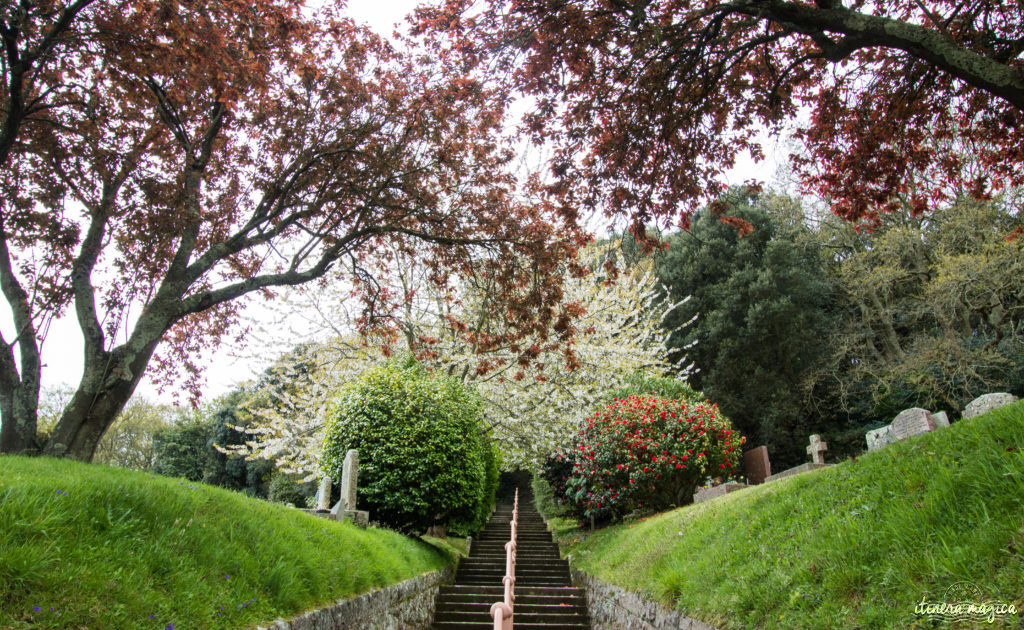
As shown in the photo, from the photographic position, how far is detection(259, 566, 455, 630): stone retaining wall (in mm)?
4656

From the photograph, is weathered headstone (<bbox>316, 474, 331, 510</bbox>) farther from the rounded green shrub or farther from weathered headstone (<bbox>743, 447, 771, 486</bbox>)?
weathered headstone (<bbox>743, 447, 771, 486</bbox>)

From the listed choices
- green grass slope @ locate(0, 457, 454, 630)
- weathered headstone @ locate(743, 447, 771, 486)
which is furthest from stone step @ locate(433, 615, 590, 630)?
weathered headstone @ locate(743, 447, 771, 486)

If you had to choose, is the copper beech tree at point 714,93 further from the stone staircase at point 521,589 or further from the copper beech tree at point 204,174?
the stone staircase at point 521,589

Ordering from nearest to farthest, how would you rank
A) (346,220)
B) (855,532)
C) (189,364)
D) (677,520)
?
(855,532), (346,220), (189,364), (677,520)

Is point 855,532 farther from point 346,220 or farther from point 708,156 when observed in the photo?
point 346,220

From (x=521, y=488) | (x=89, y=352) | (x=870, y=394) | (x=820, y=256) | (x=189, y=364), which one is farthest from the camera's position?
(x=521, y=488)

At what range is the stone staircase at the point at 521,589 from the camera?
9.13m

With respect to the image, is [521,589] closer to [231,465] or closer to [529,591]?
[529,591]

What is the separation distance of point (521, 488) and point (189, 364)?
84.2 feet

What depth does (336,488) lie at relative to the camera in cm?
1131

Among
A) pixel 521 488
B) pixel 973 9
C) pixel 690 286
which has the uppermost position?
pixel 690 286

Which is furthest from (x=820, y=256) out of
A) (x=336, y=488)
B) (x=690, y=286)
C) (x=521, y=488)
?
(x=336, y=488)

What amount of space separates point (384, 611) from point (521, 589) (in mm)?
4288

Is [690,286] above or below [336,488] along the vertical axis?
above
